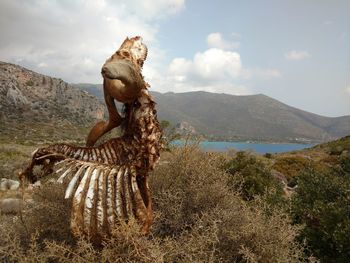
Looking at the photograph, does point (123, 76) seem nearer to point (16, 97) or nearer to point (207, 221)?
point (207, 221)

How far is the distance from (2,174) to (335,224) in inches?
567

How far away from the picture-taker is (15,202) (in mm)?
7957

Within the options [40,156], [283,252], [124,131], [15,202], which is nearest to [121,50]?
[124,131]

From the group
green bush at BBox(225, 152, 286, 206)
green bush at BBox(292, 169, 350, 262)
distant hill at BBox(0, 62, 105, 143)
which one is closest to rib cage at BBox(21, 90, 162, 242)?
green bush at BBox(292, 169, 350, 262)

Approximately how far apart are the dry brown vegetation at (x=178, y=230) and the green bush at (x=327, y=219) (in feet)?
5.23

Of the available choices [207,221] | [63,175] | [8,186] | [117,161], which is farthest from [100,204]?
[8,186]

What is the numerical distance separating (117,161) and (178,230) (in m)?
1.42

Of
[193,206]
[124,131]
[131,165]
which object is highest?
[124,131]

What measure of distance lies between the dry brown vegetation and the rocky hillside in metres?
61.2

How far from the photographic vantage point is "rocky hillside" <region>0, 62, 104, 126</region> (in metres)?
68.3

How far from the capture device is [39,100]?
79812 millimetres

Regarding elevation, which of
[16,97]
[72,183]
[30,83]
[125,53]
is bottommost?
[72,183]

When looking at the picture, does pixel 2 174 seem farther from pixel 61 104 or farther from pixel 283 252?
pixel 61 104

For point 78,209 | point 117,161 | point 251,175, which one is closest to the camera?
point 78,209
